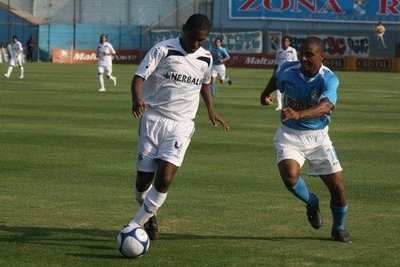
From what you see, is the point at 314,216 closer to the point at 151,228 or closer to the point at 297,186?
the point at 297,186

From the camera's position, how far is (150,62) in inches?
445

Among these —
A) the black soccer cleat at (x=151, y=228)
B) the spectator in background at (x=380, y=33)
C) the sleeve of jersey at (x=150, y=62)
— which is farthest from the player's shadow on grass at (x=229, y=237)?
the spectator in background at (x=380, y=33)

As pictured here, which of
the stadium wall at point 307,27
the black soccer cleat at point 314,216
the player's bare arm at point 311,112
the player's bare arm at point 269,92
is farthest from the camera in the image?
the stadium wall at point 307,27

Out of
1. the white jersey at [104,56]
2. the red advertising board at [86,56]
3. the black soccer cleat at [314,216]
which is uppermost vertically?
the black soccer cleat at [314,216]

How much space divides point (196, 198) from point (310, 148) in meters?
3.24

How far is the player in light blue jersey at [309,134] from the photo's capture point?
11.4 meters

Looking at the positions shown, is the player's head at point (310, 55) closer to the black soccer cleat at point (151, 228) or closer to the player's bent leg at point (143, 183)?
the player's bent leg at point (143, 183)

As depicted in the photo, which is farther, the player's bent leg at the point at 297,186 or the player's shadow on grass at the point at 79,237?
the player's bent leg at the point at 297,186

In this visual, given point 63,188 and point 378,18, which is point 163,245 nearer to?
point 63,188

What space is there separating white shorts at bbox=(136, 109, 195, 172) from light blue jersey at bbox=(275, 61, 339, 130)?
3.60 feet

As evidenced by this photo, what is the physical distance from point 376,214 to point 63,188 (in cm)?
433

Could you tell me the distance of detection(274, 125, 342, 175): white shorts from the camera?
459 inches

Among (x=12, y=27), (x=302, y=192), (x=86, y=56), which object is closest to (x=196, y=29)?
(x=302, y=192)

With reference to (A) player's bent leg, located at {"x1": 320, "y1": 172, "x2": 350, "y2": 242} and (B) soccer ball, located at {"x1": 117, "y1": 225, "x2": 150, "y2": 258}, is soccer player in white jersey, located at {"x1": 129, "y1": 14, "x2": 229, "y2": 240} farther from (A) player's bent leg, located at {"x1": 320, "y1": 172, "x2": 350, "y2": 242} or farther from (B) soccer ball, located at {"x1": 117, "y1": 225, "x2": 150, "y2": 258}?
(A) player's bent leg, located at {"x1": 320, "y1": 172, "x2": 350, "y2": 242}
